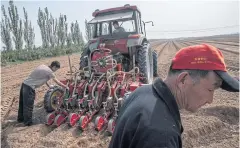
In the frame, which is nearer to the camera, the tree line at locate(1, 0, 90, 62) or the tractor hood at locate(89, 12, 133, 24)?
the tractor hood at locate(89, 12, 133, 24)

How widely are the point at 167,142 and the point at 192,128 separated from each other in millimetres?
3382

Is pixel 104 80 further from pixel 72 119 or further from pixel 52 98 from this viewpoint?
pixel 72 119

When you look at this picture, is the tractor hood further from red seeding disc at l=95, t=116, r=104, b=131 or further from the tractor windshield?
red seeding disc at l=95, t=116, r=104, b=131

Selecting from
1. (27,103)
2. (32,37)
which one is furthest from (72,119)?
(32,37)

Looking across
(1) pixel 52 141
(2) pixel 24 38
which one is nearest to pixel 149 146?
(1) pixel 52 141

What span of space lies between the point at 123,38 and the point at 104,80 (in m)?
1.72

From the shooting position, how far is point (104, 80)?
5754 mm

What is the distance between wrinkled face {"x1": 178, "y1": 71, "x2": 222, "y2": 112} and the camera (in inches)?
54.4

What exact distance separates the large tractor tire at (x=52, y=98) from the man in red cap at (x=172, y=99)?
174 inches

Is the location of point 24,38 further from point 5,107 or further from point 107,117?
point 107,117

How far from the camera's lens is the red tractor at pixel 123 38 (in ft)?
20.9

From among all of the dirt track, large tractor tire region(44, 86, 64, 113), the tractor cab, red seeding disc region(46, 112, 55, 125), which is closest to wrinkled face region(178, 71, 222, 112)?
the dirt track

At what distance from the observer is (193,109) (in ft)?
4.85

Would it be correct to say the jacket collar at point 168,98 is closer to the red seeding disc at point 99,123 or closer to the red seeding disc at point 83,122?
the red seeding disc at point 99,123
